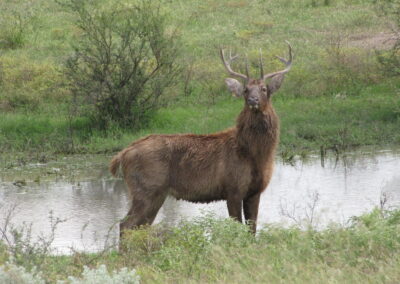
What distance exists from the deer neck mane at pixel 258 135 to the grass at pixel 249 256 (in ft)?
4.42

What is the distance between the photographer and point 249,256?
709 centimetres

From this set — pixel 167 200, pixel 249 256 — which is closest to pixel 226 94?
pixel 167 200

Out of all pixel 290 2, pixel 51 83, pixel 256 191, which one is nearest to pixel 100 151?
pixel 51 83

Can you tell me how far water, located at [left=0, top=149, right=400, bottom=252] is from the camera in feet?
36.6

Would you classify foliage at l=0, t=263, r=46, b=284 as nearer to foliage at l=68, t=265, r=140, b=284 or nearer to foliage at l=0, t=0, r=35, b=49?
foliage at l=68, t=265, r=140, b=284

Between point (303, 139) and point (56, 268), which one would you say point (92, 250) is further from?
point (303, 139)

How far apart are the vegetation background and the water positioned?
73cm

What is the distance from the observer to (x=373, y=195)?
12.4 meters

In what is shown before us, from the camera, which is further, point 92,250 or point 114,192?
point 114,192

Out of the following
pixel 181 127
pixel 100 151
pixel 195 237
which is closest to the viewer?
pixel 195 237

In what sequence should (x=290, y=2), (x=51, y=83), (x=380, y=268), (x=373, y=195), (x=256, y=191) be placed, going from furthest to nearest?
(x=290, y=2)
(x=51, y=83)
(x=373, y=195)
(x=256, y=191)
(x=380, y=268)

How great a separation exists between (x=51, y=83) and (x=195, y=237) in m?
12.2

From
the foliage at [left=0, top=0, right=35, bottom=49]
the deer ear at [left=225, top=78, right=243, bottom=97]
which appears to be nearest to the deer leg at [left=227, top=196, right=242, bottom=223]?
the deer ear at [left=225, top=78, right=243, bottom=97]

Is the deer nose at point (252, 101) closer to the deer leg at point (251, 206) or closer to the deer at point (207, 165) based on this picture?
the deer at point (207, 165)
